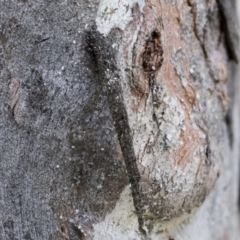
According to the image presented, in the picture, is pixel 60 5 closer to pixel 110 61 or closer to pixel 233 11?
pixel 110 61

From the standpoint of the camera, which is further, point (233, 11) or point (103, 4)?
point (233, 11)

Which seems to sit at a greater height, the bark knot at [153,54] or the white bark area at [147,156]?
the bark knot at [153,54]

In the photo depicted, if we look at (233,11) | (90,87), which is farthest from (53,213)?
(233,11)

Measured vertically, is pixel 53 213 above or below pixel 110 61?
below

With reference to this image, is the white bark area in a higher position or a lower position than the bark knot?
lower

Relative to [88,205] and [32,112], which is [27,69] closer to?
[32,112]

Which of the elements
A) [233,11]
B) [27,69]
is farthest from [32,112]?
[233,11]
